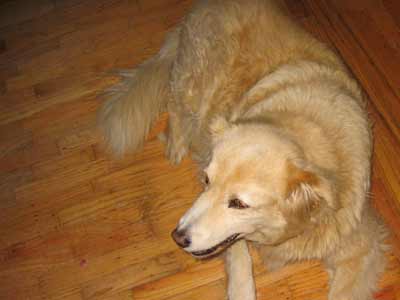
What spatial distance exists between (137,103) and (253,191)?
57.7 inches

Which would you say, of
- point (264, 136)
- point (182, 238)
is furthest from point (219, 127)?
point (182, 238)

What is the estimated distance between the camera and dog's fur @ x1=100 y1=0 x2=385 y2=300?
64.2 inches

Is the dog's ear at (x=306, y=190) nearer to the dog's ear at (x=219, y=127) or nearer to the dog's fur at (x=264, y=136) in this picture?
the dog's fur at (x=264, y=136)

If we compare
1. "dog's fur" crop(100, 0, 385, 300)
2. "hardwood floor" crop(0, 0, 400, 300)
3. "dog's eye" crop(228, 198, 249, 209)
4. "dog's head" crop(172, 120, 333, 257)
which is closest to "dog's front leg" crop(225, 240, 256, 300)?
"dog's fur" crop(100, 0, 385, 300)

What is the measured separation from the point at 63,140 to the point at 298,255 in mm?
1878

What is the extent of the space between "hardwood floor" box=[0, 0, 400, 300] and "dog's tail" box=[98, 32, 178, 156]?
0.39ft

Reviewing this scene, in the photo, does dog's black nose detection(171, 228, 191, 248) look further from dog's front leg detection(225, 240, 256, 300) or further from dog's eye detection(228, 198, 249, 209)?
dog's front leg detection(225, 240, 256, 300)

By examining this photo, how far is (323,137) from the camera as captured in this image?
1.79 m

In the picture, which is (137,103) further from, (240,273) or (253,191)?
(253,191)

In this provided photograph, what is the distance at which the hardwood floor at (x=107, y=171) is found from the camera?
2.38 meters

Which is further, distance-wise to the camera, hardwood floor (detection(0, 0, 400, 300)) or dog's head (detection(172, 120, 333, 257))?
hardwood floor (detection(0, 0, 400, 300))

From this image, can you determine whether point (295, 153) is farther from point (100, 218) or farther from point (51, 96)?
point (51, 96)

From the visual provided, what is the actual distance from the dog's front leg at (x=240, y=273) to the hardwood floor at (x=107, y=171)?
131 mm

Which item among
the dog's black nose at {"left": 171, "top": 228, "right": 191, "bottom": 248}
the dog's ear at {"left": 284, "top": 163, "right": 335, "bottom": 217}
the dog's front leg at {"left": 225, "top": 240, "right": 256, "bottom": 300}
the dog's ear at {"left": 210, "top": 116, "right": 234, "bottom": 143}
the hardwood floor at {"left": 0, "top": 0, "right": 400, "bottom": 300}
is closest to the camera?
the dog's ear at {"left": 284, "top": 163, "right": 335, "bottom": 217}
